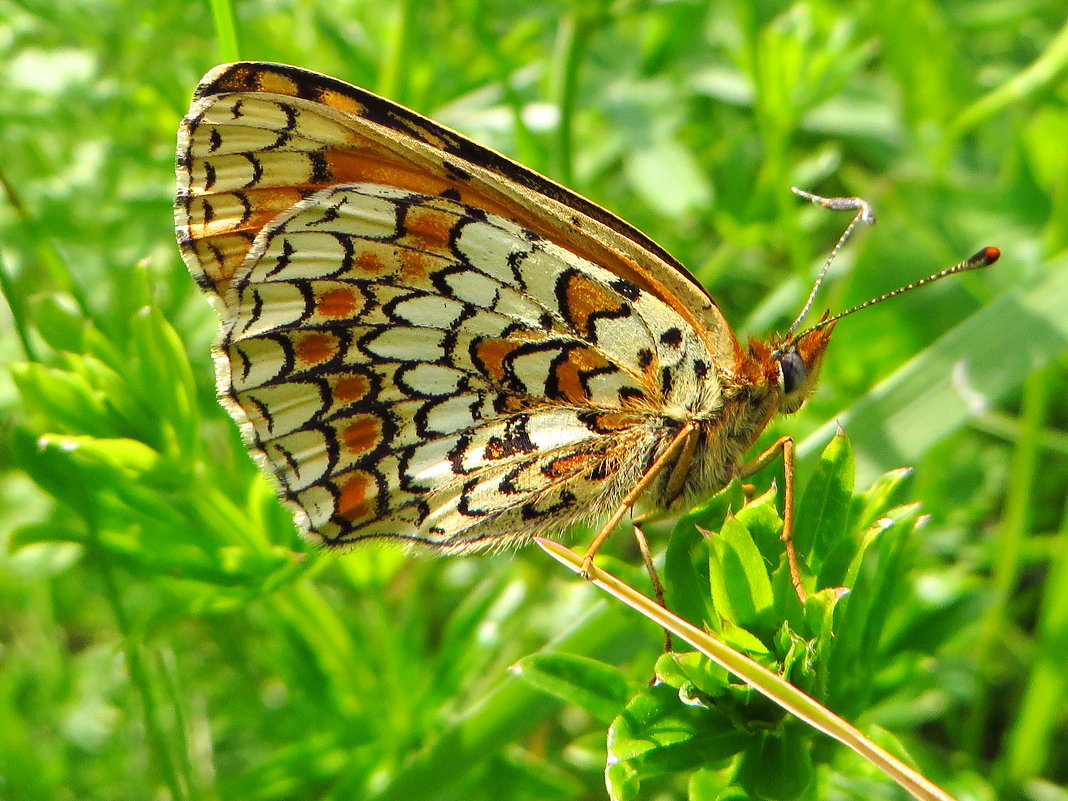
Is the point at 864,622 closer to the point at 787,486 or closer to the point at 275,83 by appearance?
the point at 787,486

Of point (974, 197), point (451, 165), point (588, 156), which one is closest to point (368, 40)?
point (588, 156)

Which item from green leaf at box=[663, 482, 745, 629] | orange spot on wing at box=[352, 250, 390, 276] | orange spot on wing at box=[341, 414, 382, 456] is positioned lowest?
green leaf at box=[663, 482, 745, 629]

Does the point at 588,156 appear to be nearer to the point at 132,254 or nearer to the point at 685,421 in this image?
the point at 132,254

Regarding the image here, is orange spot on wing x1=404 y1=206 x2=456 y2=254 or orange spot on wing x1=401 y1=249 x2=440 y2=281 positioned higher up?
orange spot on wing x1=404 y1=206 x2=456 y2=254

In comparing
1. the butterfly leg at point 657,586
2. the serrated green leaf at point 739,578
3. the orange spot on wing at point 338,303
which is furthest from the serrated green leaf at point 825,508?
the orange spot on wing at point 338,303

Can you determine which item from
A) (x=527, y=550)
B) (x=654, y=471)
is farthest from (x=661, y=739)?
(x=527, y=550)

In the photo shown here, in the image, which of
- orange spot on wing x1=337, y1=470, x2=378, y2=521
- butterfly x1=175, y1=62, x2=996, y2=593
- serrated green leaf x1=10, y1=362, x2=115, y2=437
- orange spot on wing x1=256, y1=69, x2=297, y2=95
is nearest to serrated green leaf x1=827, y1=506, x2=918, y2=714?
butterfly x1=175, y1=62, x2=996, y2=593

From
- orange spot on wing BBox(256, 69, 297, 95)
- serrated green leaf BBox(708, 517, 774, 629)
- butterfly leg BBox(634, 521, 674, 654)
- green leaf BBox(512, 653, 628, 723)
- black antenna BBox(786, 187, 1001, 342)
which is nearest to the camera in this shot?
serrated green leaf BBox(708, 517, 774, 629)

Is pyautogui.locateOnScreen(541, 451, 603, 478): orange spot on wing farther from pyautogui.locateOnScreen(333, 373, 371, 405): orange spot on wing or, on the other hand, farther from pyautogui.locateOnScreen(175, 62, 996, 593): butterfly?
pyautogui.locateOnScreen(333, 373, 371, 405): orange spot on wing

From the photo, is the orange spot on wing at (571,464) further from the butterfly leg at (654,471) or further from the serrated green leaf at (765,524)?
the serrated green leaf at (765,524)
